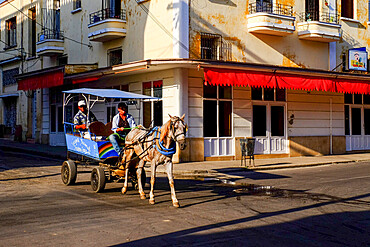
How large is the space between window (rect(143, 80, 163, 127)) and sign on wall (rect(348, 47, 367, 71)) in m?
10.9

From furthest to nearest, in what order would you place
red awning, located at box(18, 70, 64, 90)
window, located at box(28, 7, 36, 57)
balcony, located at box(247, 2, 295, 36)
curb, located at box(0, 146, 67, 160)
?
window, located at box(28, 7, 36, 57) → red awning, located at box(18, 70, 64, 90) → balcony, located at box(247, 2, 295, 36) → curb, located at box(0, 146, 67, 160)

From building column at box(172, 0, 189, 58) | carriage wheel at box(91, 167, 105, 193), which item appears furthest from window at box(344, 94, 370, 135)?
carriage wheel at box(91, 167, 105, 193)

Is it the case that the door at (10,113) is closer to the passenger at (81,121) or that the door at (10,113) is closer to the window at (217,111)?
the window at (217,111)

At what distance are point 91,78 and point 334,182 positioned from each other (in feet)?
41.4

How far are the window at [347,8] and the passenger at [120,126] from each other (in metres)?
18.5

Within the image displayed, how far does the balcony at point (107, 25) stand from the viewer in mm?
22188

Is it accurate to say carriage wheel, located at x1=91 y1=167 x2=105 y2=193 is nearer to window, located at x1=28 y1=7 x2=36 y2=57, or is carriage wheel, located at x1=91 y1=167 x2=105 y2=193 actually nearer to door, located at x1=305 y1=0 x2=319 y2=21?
door, located at x1=305 y1=0 x2=319 y2=21

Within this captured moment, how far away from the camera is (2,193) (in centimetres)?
1096

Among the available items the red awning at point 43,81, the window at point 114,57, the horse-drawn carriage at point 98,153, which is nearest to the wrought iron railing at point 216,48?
the window at point 114,57

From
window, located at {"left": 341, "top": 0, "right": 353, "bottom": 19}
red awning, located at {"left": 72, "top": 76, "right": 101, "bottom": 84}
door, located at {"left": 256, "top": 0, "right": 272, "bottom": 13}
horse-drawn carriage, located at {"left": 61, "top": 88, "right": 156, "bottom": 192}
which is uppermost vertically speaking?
window, located at {"left": 341, "top": 0, "right": 353, "bottom": 19}

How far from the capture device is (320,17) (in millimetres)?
23688

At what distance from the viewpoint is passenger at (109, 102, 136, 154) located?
10938mm

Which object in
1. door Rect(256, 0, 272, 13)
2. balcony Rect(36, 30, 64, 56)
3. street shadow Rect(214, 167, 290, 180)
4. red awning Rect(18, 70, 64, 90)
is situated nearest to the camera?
street shadow Rect(214, 167, 290, 180)

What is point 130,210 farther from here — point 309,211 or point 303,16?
point 303,16
